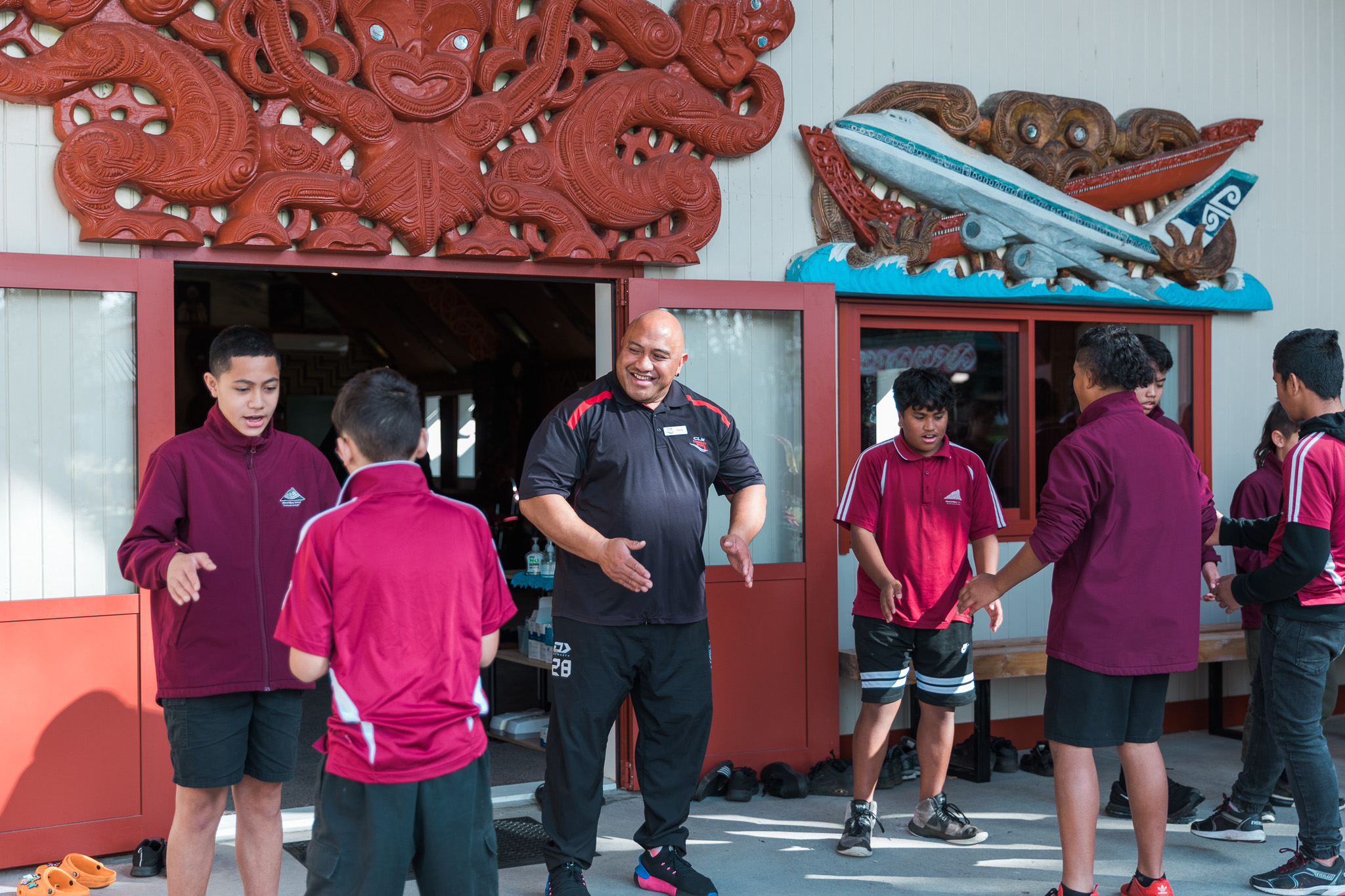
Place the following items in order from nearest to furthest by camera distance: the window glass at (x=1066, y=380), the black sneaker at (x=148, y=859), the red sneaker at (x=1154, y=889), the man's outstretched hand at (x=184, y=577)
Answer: the man's outstretched hand at (x=184, y=577) < the red sneaker at (x=1154, y=889) < the black sneaker at (x=148, y=859) < the window glass at (x=1066, y=380)

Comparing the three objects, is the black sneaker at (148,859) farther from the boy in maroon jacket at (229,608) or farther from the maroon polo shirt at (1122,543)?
the maroon polo shirt at (1122,543)

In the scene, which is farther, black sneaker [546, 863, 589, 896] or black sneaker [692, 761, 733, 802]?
black sneaker [692, 761, 733, 802]

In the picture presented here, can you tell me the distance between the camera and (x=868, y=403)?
5.65m

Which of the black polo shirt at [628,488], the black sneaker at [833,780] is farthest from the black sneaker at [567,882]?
the black sneaker at [833,780]

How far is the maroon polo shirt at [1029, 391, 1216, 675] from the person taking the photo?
3.44 metres

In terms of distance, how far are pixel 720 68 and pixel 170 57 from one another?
2179 mm

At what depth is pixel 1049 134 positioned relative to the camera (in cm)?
582

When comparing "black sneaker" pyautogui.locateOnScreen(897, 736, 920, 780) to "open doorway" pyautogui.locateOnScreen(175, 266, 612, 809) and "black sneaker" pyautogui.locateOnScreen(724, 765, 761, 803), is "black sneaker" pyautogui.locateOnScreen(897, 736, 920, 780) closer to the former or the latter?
"black sneaker" pyautogui.locateOnScreen(724, 765, 761, 803)

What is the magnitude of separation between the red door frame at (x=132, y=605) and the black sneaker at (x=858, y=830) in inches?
94.3

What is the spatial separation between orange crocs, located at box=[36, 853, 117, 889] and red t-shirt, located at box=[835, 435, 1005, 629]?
2.74 m

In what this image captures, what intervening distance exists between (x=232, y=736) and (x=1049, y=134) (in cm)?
465

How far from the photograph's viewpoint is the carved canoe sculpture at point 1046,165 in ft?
17.6

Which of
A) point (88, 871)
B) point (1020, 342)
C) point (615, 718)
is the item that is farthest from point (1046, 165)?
point (88, 871)

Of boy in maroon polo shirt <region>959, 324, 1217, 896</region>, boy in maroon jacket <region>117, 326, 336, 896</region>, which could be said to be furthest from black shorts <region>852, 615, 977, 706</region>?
boy in maroon jacket <region>117, 326, 336, 896</region>
